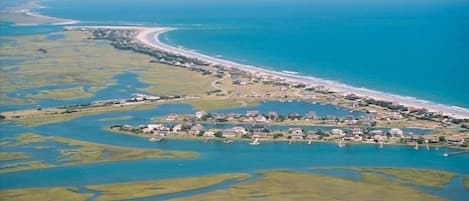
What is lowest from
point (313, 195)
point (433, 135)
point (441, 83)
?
point (313, 195)

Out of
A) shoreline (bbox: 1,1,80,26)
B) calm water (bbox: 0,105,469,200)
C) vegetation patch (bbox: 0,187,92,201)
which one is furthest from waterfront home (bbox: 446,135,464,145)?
shoreline (bbox: 1,1,80,26)

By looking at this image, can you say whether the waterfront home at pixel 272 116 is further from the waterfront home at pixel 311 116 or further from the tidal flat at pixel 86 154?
the tidal flat at pixel 86 154

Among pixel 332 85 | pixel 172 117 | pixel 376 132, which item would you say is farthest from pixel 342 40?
pixel 376 132

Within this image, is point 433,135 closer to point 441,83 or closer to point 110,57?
point 441,83

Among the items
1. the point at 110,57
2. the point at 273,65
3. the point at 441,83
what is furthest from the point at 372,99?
the point at 110,57

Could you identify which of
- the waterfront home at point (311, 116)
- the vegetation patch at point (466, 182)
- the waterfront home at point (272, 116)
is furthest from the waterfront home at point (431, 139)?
the waterfront home at point (272, 116)
